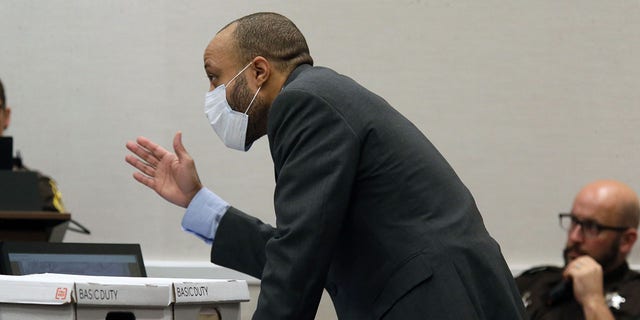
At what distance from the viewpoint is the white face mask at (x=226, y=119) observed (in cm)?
229

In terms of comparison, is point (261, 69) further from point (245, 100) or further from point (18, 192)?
point (18, 192)

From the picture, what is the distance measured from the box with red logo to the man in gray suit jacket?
337 millimetres

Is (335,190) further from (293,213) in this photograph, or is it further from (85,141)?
(85,141)

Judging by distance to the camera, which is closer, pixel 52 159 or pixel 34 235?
pixel 34 235

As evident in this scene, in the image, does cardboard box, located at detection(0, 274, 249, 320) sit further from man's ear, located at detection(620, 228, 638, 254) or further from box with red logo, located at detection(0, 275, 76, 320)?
man's ear, located at detection(620, 228, 638, 254)

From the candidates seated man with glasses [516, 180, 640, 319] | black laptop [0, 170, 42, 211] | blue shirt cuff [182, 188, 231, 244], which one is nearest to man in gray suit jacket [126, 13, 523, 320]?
blue shirt cuff [182, 188, 231, 244]

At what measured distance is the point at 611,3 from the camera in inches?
189

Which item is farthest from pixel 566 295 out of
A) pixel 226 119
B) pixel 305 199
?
pixel 305 199

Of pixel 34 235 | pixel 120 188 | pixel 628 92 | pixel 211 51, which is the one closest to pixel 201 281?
pixel 211 51

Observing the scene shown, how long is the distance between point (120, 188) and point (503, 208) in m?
1.73

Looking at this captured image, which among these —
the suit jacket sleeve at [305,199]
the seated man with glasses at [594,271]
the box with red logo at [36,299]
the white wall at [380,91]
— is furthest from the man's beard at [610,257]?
the box with red logo at [36,299]

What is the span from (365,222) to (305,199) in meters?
0.14

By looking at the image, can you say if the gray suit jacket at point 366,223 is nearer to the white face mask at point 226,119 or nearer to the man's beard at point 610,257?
the white face mask at point 226,119

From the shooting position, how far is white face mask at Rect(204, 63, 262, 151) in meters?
2.29
